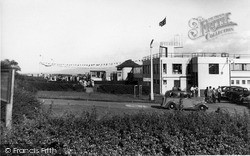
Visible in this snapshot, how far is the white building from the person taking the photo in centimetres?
3925

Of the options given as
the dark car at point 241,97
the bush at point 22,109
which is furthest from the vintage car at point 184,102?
the bush at point 22,109

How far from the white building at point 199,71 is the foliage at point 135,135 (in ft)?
110

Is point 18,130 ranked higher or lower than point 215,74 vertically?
lower

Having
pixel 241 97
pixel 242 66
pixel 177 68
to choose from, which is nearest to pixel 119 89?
pixel 177 68

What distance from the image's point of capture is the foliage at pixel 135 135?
5.52 metres

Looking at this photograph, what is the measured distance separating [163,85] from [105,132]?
36352 millimetres

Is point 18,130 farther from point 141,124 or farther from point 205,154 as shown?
point 205,154

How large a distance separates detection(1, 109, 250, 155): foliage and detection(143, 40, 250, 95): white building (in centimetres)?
3365

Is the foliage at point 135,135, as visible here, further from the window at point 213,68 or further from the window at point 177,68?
the window at point 177,68

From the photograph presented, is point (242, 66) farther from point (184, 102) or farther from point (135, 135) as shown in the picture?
point (135, 135)

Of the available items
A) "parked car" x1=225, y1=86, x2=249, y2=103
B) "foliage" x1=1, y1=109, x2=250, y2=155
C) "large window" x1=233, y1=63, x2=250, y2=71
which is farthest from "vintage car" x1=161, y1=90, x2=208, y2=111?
"large window" x1=233, y1=63, x2=250, y2=71

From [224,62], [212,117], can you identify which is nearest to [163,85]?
[224,62]

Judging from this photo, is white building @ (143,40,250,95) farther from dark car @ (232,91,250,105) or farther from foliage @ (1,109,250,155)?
foliage @ (1,109,250,155)

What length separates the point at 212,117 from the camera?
6.55 metres
